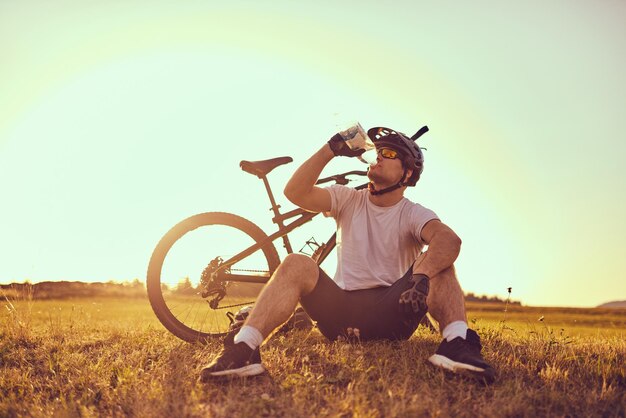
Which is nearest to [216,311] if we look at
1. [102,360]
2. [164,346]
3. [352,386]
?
[164,346]

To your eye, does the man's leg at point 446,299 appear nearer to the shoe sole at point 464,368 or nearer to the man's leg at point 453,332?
the man's leg at point 453,332

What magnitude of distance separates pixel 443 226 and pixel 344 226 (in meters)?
0.82

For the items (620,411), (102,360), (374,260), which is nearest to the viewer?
(620,411)

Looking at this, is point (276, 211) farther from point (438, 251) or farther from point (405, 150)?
point (438, 251)

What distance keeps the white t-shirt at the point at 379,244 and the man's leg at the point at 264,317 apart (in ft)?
1.23

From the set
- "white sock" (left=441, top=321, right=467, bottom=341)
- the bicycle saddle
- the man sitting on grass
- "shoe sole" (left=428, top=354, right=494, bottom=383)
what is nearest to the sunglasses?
the man sitting on grass

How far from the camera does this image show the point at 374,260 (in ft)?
14.5

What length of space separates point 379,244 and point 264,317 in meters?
1.13

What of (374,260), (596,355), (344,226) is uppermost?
(344,226)

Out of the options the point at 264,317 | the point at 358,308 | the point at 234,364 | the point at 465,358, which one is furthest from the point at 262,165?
the point at 465,358

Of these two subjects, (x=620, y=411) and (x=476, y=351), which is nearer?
(x=620, y=411)

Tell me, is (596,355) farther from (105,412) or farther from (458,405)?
(105,412)

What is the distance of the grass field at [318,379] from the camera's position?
344 cm

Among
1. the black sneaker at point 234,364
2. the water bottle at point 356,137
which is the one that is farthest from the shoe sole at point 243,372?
the water bottle at point 356,137
